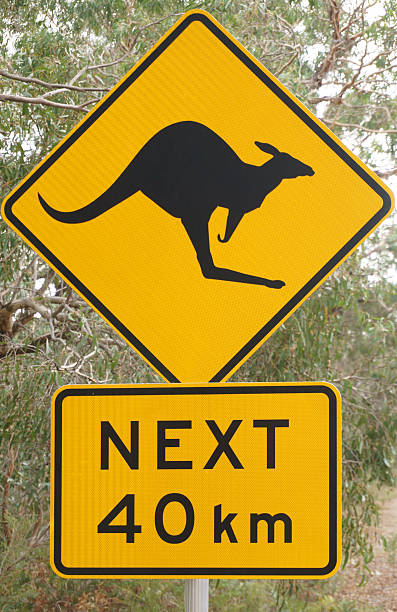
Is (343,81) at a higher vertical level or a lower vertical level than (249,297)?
higher

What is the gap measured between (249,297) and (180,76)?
1.94 ft

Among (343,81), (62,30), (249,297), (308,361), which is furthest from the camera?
(343,81)

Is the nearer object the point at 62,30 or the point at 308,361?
the point at 308,361

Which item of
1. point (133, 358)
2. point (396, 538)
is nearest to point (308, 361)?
point (133, 358)

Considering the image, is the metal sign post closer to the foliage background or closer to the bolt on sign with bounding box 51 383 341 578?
the bolt on sign with bounding box 51 383 341 578

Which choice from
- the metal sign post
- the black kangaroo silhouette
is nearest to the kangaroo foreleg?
the black kangaroo silhouette

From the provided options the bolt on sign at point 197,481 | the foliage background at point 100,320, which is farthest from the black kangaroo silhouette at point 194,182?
the foliage background at point 100,320

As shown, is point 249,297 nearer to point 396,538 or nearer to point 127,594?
point 127,594

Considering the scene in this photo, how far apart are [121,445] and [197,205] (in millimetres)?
605

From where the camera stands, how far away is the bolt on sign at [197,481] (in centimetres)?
151

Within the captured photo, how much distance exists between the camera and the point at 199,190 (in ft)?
5.44

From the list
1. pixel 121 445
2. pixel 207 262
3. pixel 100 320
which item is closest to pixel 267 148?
pixel 207 262

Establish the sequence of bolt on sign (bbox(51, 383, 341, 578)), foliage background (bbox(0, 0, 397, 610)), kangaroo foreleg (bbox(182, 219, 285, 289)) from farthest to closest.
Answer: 1. foliage background (bbox(0, 0, 397, 610))
2. kangaroo foreleg (bbox(182, 219, 285, 289))
3. bolt on sign (bbox(51, 383, 341, 578))

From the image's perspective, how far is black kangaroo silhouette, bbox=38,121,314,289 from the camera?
1.63 meters
